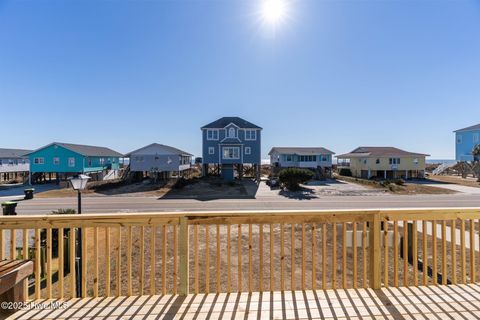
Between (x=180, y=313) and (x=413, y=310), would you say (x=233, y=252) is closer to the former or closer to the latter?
(x=180, y=313)

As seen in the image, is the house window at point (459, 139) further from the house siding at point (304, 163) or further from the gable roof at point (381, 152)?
the house siding at point (304, 163)

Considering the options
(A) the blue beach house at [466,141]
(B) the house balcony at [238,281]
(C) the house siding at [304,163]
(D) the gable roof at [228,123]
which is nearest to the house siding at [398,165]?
(C) the house siding at [304,163]

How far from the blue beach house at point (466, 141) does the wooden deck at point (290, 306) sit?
51.9 meters

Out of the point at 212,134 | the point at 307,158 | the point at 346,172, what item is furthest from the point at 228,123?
the point at 346,172

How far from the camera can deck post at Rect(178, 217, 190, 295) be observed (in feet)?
10.1

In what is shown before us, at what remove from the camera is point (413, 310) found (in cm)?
282

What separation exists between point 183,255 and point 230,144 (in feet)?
89.3

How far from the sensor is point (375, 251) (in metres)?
3.21

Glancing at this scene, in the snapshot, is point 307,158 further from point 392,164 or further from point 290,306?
point 290,306

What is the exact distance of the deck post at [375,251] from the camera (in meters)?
3.21

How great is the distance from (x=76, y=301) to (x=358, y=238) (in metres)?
3.90

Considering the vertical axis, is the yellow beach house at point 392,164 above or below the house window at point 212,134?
below

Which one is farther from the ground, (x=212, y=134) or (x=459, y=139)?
(x=459, y=139)

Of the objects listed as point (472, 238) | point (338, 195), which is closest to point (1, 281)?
point (472, 238)
